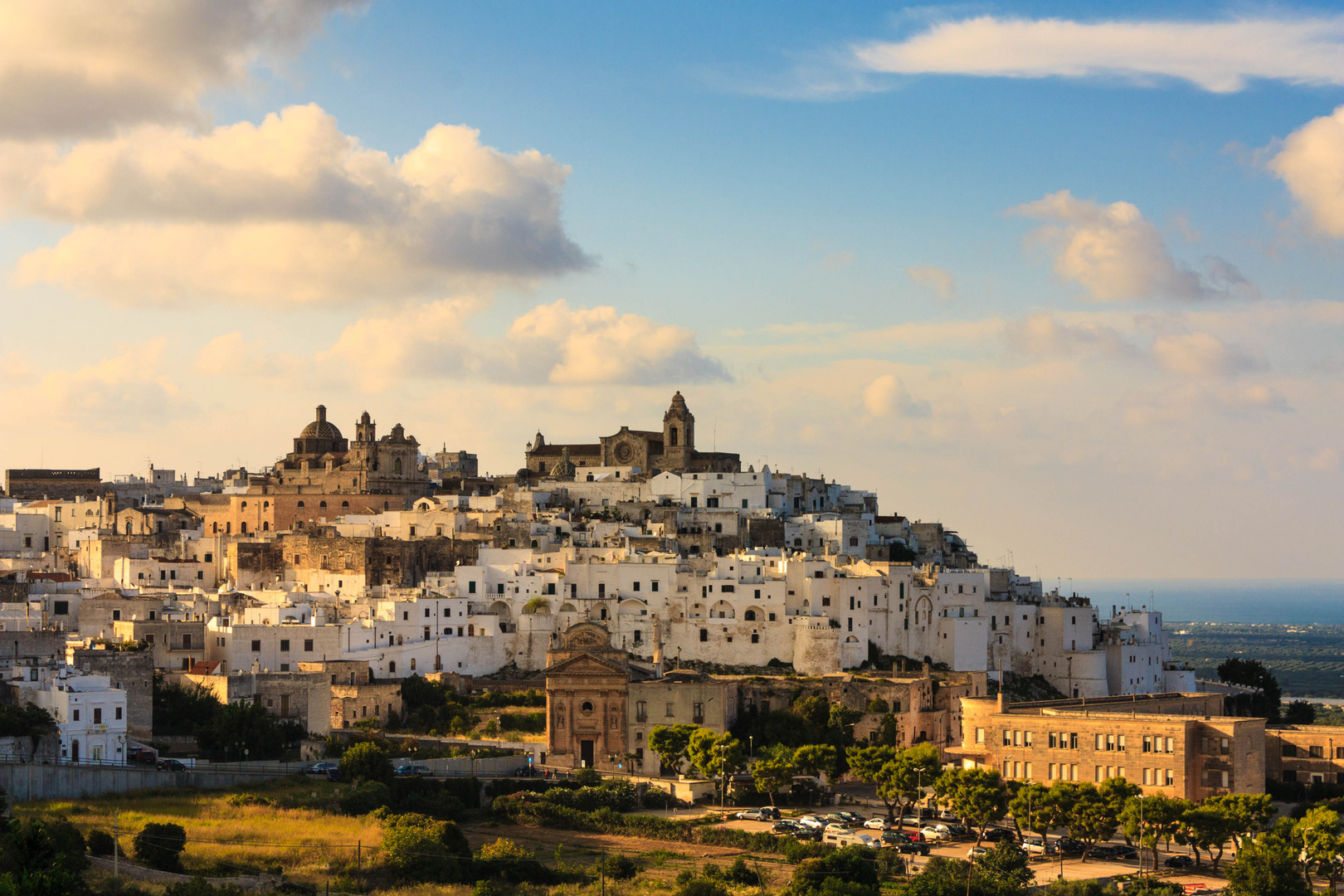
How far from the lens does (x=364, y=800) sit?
55.3m

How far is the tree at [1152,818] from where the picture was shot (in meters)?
54.2

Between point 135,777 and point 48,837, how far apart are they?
34.4 ft

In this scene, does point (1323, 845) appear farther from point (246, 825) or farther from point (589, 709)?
point (246, 825)

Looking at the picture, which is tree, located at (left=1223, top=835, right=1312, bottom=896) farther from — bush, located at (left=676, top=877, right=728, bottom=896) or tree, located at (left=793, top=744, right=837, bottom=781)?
tree, located at (left=793, top=744, right=837, bottom=781)

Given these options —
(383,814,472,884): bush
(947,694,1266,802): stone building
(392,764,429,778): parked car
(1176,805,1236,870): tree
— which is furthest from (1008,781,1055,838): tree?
(392,764,429,778): parked car

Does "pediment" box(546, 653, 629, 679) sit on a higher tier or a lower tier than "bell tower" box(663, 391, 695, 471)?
lower

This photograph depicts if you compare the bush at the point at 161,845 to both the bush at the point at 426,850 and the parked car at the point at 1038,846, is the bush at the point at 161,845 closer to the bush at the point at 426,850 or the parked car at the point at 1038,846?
the bush at the point at 426,850

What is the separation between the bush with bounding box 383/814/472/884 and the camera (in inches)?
1977

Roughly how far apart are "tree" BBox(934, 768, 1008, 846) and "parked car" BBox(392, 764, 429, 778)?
650 inches

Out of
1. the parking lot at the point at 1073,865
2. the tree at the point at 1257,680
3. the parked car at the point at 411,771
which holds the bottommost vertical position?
the parking lot at the point at 1073,865

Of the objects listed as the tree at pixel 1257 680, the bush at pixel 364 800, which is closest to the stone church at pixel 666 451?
the tree at pixel 1257 680

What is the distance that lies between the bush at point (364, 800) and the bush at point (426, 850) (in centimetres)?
151

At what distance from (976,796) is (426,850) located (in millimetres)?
16936

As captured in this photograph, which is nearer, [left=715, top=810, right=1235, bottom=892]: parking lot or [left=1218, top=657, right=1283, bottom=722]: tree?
[left=715, top=810, right=1235, bottom=892]: parking lot
